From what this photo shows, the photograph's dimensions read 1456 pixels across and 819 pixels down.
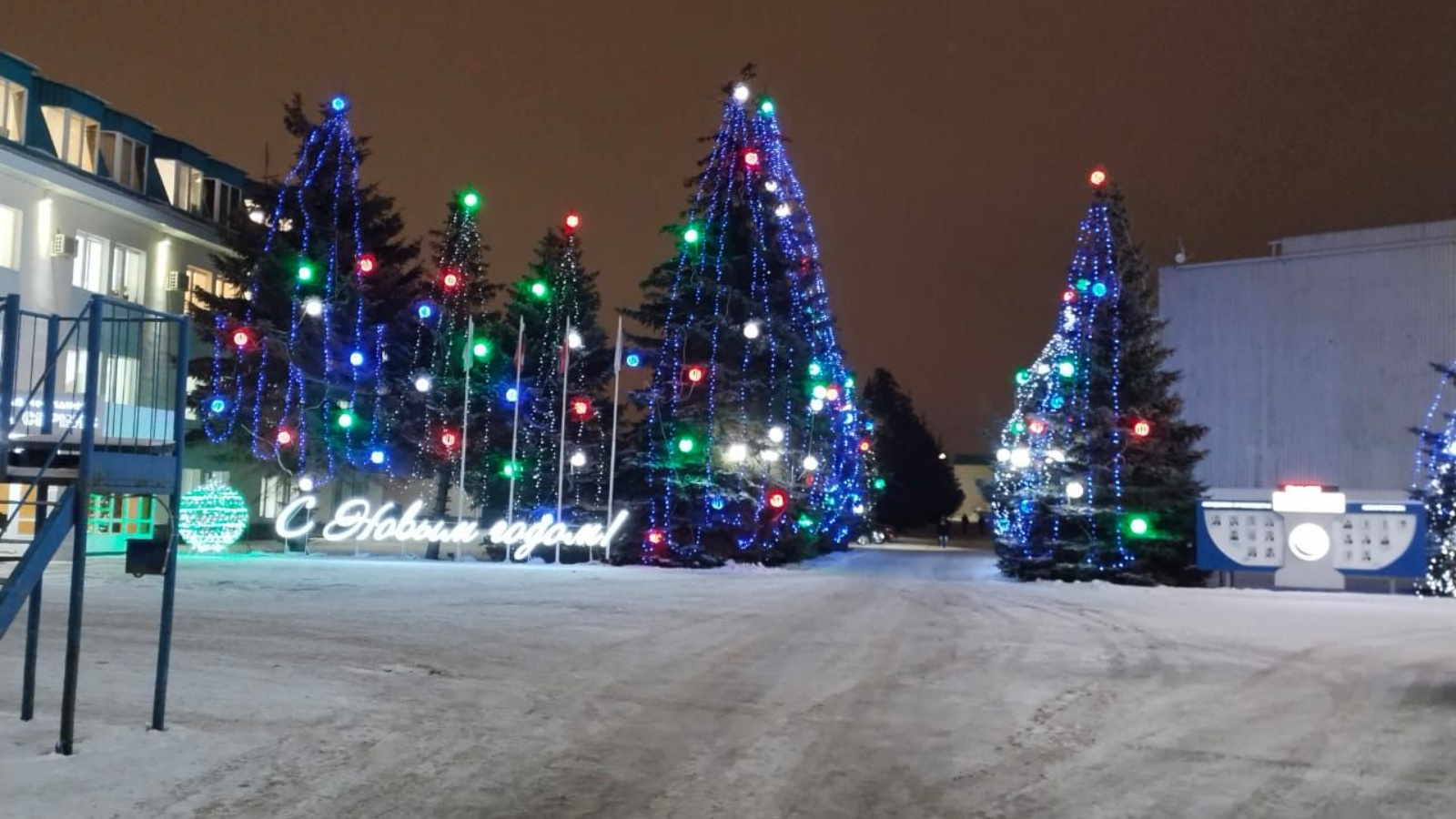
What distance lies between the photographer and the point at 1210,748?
33.7 feet

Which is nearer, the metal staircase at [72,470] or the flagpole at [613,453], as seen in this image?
the metal staircase at [72,470]

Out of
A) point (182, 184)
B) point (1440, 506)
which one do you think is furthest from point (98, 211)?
point (1440, 506)

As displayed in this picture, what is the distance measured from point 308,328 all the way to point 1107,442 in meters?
22.4

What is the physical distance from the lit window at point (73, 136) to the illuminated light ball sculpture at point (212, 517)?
9.59 metres

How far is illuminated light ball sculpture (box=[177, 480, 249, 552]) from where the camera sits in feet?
107

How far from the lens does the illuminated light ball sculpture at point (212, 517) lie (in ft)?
107

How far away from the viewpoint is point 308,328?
38.0m

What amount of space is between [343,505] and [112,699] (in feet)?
73.5

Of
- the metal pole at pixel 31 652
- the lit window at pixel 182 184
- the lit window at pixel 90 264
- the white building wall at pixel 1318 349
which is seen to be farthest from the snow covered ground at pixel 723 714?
the white building wall at pixel 1318 349

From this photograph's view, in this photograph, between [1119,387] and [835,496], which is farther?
[835,496]

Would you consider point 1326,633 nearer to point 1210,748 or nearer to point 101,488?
point 1210,748

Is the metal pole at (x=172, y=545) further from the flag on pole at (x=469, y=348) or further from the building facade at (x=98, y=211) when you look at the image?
the flag on pole at (x=469, y=348)

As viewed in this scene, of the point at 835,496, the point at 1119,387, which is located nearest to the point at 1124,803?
the point at 1119,387

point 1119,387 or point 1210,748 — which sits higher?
point 1119,387
